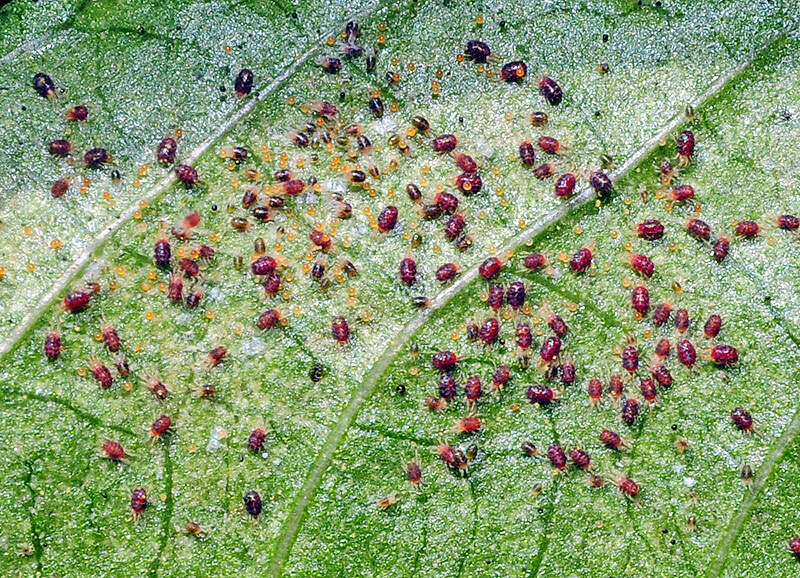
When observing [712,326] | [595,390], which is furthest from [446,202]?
[712,326]

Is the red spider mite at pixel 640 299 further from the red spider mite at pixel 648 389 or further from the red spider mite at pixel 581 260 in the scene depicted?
the red spider mite at pixel 648 389

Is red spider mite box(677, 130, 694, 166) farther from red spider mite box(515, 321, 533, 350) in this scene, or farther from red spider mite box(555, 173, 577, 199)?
red spider mite box(515, 321, 533, 350)

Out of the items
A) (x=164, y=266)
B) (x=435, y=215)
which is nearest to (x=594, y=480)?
(x=435, y=215)

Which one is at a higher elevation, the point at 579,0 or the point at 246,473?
the point at 579,0

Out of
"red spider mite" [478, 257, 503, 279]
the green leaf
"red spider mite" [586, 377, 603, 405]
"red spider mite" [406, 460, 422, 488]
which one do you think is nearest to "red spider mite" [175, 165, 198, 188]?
the green leaf

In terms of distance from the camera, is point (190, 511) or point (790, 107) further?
point (790, 107)

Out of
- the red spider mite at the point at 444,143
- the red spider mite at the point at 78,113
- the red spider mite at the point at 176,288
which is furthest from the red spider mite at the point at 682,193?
the red spider mite at the point at 78,113

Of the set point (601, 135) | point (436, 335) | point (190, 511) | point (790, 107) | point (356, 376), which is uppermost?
point (790, 107)

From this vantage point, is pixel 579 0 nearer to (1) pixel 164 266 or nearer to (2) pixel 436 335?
(2) pixel 436 335
